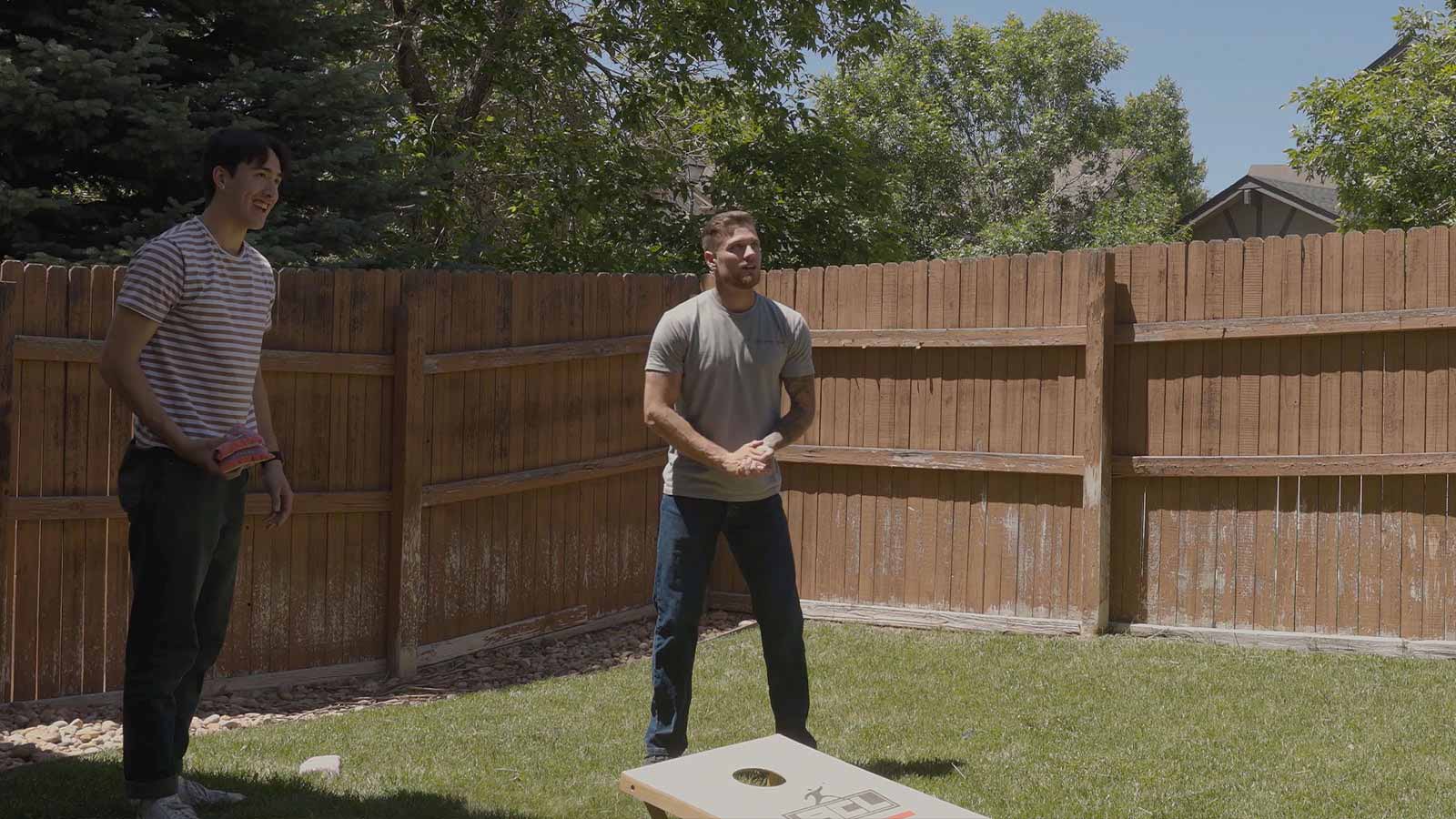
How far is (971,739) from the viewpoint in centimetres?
507

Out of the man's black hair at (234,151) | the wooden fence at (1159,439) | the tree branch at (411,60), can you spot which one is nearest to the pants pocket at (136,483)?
the man's black hair at (234,151)

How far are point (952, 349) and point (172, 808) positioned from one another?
16.7 feet

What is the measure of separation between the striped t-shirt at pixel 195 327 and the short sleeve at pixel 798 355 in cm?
173

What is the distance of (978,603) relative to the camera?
7.54m

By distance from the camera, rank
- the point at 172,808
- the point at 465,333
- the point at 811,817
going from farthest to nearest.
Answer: the point at 465,333, the point at 172,808, the point at 811,817

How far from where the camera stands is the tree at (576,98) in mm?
13312

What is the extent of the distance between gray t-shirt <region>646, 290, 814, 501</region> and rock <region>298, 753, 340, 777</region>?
5.31ft

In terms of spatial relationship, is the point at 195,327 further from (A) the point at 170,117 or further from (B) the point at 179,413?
(A) the point at 170,117

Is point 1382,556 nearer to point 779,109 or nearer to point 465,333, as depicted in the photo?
point 465,333

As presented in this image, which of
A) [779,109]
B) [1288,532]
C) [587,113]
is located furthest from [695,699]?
[779,109]

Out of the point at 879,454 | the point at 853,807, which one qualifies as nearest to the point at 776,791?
the point at 853,807

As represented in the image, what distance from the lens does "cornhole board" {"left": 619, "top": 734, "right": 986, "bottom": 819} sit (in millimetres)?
3049

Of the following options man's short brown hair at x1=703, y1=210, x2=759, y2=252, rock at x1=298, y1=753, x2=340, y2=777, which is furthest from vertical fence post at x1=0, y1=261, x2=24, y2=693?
man's short brown hair at x1=703, y1=210, x2=759, y2=252

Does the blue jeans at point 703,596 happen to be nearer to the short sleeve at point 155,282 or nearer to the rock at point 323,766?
the rock at point 323,766
